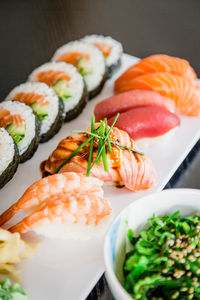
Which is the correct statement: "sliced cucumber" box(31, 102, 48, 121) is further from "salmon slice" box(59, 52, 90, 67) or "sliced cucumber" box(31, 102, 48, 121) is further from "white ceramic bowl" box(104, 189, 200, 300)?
"white ceramic bowl" box(104, 189, 200, 300)

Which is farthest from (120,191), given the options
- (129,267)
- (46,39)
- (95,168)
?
(46,39)

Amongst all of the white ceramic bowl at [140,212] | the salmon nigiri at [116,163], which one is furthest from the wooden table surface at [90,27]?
the white ceramic bowl at [140,212]

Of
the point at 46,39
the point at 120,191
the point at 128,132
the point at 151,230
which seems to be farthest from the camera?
the point at 46,39

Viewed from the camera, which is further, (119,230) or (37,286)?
(37,286)

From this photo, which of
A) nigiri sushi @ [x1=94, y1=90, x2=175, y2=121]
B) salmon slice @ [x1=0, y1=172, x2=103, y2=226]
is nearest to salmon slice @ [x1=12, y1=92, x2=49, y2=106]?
nigiri sushi @ [x1=94, y1=90, x2=175, y2=121]

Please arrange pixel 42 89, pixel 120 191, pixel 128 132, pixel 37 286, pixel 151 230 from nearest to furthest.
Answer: pixel 151 230 → pixel 37 286 → pixel 120 191 → pixel 128 132 → pixel 42 89

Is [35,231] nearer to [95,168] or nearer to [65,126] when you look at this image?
[95,168]
